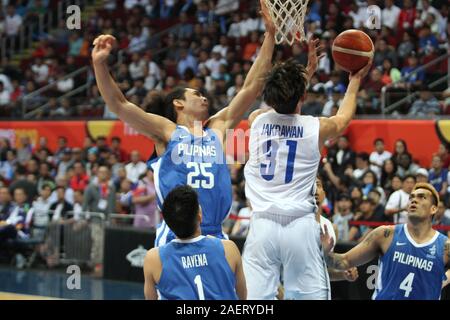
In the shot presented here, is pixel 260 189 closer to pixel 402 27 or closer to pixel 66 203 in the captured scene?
pixel 66 203

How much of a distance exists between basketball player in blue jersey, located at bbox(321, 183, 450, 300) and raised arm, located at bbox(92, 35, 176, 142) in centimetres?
145

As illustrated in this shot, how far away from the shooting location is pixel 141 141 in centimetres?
1875

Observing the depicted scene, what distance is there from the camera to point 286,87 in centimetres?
654

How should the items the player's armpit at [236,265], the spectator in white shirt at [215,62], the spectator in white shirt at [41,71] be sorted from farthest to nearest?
the spectator in white shirt at [41,71], the spectator in white shirt at [215,62], the player's armpit at [236,265]

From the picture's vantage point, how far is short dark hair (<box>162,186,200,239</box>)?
5770mm

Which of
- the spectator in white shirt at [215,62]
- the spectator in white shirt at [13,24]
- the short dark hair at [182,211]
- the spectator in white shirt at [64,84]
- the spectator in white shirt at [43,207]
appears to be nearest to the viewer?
the short dark hair at [182,211]

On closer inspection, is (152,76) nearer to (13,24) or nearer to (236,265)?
(13,24)

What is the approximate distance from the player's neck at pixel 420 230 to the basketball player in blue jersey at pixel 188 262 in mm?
1851

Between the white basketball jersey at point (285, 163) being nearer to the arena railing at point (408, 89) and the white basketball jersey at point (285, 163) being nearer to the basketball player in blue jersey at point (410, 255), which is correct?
the basketball player in blue jersey at point (410, 255)

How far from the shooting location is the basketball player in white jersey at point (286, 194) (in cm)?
655

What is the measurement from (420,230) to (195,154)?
1818mm

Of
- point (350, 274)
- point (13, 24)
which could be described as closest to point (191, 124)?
point (350, 274)

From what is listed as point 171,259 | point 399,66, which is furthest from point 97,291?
point 171,259

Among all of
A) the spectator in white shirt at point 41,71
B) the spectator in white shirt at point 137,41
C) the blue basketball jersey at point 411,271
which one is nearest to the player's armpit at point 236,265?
the blue basketball jersey at point 411,271
